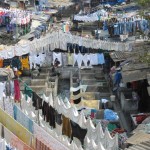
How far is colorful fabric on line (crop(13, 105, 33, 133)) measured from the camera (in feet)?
51.0

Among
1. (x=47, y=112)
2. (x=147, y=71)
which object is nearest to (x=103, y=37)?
(x=147, y=71)

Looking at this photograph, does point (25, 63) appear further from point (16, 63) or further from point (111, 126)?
point (111, 126)

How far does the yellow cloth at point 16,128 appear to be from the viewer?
1484 centimetres

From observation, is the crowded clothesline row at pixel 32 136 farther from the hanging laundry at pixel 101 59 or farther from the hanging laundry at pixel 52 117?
the hanging laundry at pixel 101 59

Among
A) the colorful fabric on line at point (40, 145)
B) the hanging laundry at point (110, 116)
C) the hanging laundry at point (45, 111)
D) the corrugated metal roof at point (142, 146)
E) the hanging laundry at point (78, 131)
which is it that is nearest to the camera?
the corrugated metal roof at point (142, 146)

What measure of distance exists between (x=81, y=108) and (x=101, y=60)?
20.2 ft

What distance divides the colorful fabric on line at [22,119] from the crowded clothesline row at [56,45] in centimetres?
842

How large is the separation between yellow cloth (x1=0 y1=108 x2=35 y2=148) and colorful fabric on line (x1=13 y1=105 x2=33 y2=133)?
378 millimetres

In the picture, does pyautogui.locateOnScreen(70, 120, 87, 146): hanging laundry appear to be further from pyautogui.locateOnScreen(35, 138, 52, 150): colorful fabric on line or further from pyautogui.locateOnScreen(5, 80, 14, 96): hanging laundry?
pyautogui.locateOnScreen(5, 80, 14, 96): hanging laundry

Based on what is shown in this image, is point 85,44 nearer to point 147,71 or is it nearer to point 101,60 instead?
point 101,60

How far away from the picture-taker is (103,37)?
2739cm

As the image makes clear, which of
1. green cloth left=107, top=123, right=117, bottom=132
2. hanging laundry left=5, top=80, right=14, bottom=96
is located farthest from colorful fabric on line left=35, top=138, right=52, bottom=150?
hanging laundry left=5, top=80, right=14, bottom=96

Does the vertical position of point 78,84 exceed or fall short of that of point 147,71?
it falls short

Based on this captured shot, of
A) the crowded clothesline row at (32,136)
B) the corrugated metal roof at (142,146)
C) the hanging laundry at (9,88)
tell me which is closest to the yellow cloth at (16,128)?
the crowded clothesline row at (32,136)
